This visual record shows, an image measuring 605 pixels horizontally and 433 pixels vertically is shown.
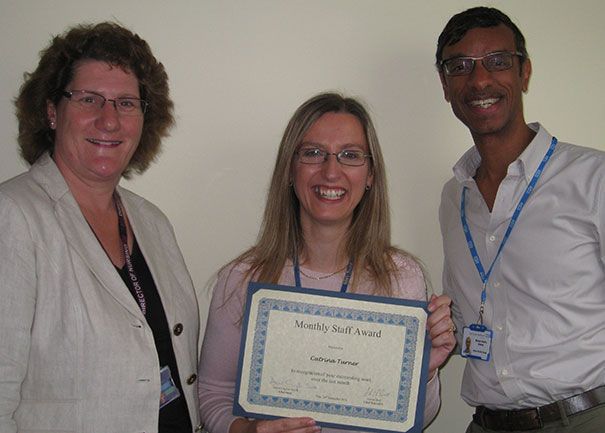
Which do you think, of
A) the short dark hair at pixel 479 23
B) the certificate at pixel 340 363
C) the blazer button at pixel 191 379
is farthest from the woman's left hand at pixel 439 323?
the short dark hair at pixel 479 23

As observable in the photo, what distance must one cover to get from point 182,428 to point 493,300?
1.35 metres

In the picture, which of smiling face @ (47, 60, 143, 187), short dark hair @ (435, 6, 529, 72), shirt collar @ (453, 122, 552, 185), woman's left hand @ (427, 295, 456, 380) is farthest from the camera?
short dark hair @ (435, 6, 529, 72)

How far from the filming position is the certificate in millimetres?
1759

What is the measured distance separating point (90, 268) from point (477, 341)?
152 centimetres

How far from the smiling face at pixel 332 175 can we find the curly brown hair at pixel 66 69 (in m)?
0.70

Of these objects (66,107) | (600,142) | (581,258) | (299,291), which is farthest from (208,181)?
(600,142)

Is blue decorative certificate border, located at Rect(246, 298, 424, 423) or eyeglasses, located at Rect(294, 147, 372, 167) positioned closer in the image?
blue decorative certificate border, located at Rect(246, 298, 424, 423)

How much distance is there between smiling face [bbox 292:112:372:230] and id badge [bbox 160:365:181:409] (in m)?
0.82

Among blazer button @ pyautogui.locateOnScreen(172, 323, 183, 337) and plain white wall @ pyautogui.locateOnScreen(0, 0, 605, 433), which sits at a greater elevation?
A: plain white wall @ pyautogui.locateOnScreen(0, 0, 605, 433)

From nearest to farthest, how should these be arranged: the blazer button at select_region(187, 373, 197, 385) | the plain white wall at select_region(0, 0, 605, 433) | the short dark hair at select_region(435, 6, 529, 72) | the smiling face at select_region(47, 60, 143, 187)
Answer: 1. the smiling face at select_region(47, 60, 143, 187)
2. the blazer button at select_region(187, 373, 197, 385)
3. the short dark hair at select_region(435, 6, 529, 72)
4. the plain white wall at select_region(0, 0, 605, 433)

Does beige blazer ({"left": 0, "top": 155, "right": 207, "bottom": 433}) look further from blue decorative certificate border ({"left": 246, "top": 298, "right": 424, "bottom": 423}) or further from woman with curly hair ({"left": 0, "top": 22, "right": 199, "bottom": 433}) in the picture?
blue decorative certificate border ({"left": 246, "top": 298, "right": 424, "bottom": 423})

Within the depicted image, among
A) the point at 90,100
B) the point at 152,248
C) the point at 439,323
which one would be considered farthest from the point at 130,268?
the point at 439,323

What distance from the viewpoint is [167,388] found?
1.93m

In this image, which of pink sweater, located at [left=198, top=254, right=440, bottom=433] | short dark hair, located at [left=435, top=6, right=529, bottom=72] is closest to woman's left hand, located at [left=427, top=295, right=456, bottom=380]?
pink sweater, located at [left=198, top=254, right=440, bottom=433]
